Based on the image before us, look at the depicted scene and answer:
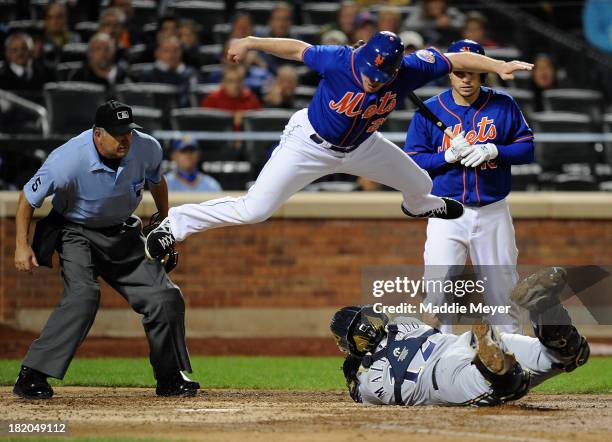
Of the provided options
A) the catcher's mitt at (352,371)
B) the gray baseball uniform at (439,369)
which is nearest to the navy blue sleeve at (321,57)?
the gray baseball uniform at (439,369)

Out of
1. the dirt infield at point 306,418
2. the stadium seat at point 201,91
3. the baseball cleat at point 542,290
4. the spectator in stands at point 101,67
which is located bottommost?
the dirt infield at point 306,418

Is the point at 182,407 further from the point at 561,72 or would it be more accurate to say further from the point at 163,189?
the point at 561,72

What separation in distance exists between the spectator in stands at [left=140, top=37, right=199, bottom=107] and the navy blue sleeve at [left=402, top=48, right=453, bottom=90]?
22.0 ft

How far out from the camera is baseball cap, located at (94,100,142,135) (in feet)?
22.8

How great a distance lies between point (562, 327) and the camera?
5969 mm

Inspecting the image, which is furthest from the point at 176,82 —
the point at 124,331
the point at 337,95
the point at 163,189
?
the point at 337,95

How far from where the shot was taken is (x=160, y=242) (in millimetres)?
7113

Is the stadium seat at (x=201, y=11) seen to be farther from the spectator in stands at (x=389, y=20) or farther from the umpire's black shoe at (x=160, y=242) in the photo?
the umpire's black shoe at (x=160, y=242)

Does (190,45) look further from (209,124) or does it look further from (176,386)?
(176,386)

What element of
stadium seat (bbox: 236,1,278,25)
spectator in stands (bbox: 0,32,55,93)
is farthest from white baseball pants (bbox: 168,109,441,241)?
stadium seat (bbox: 236,1,278,25)

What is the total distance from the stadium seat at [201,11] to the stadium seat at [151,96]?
2180 mm

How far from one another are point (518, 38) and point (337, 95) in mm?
8239

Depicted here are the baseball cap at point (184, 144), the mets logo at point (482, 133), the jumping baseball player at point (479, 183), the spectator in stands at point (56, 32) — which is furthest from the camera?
the spectator in stands at point (56, 32)

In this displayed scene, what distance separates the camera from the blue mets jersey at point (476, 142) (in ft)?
24.7
